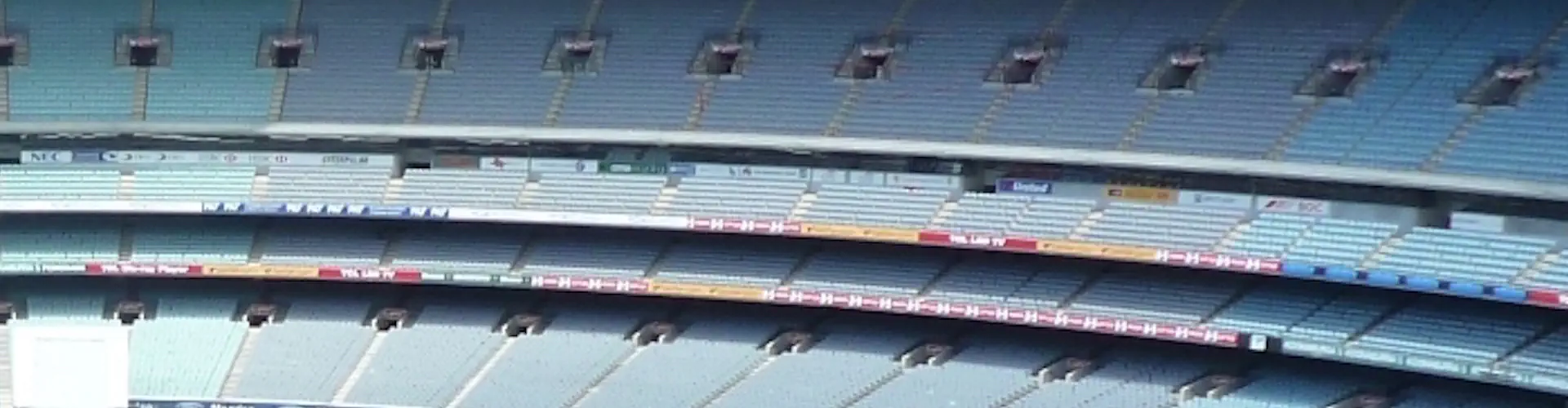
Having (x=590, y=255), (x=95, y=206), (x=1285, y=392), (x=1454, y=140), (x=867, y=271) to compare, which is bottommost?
(x=95, y=206)

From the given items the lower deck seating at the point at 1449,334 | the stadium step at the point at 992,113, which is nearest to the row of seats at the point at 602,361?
the lower deck seating at the point at 1449,334

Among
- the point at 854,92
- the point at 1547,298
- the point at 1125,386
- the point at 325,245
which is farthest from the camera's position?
the point at 325,245

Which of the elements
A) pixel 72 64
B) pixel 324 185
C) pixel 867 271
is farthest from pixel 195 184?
pixel 867 271

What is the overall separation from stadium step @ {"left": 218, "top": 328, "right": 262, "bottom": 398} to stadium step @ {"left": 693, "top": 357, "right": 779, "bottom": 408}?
7726 mm

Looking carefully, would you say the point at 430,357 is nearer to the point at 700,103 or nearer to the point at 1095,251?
the point at 700,103

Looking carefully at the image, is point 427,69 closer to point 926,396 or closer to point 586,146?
point 586,146

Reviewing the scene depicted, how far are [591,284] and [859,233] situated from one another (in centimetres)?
481

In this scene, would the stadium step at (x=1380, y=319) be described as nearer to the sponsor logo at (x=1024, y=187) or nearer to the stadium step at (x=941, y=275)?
the sponsor logo at (x=1024, y=187)

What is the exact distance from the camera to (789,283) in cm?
3484

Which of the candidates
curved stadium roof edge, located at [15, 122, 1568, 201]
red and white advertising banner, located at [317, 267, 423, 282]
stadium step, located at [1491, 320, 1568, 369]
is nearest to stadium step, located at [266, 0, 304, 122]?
curved stadium roof edge, located at [15, 122, 1568, 201]

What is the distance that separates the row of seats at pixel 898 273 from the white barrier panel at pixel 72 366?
509cm

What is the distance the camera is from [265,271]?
1403 inches

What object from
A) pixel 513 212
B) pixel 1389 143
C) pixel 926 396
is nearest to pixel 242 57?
pixel 513 212

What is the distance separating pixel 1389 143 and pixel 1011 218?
6077 millimetres
